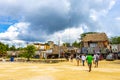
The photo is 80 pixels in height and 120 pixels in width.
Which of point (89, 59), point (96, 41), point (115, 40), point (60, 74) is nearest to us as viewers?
point (60, 74)

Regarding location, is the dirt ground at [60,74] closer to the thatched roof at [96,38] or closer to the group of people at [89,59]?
the group of people at [89,59]

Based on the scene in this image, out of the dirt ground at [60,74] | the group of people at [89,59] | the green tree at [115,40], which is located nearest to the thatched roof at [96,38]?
the green tree at [115,40]

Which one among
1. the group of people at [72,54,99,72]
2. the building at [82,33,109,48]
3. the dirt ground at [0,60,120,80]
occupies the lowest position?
the dirt ground at [0,60,120,80]

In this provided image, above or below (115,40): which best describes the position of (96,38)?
below

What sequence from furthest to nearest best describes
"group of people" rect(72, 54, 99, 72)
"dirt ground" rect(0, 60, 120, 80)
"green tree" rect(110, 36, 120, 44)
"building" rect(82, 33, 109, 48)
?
"green tree" rect(110, 36, 120, 44)
"building" rect(82, 33, 109, 48)
"group of people" rect(72, 54, 99, 72)
"dirt ground" rect(0, 60, 120, 80)

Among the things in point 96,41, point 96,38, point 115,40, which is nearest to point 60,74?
point 96,41

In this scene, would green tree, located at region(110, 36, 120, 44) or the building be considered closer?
the building

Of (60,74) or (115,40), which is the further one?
(115,40)

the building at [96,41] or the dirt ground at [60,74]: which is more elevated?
the building at [96,41]

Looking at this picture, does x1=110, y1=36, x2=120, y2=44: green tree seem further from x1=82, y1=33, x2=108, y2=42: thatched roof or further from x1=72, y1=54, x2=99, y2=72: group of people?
x1=72, y1=54, x2=99, y2=72: group of people

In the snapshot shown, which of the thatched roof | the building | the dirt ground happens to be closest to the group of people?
the dirt ground

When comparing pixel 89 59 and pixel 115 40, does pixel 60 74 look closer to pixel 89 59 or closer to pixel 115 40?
pixel 89 59

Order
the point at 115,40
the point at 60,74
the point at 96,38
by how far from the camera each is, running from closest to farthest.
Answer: the point at 60,74 < the point at 96,38 < the point at 115,40

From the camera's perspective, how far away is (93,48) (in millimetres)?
77062
